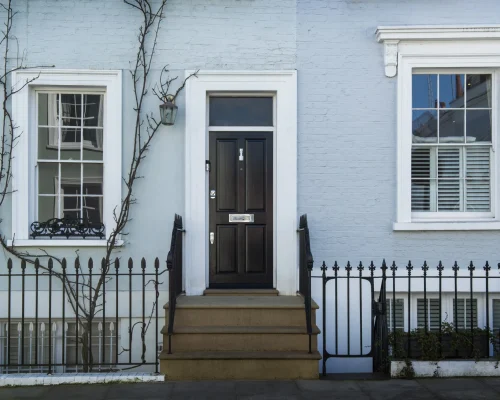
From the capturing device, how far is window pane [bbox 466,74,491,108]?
859cm

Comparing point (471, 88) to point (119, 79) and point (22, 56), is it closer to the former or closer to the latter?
point (119, 79)

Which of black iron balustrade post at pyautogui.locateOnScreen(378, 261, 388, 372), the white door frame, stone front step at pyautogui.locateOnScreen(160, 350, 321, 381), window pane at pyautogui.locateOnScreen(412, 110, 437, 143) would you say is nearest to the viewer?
stone front step at pyautogui.locateOnScreen(160, 350, 321, 381)

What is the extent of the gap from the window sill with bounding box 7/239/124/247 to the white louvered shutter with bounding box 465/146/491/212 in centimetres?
469

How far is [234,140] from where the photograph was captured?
859 centimetres

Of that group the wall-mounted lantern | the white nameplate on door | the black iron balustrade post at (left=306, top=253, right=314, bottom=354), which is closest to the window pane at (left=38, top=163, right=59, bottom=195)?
the wall-mounted lantern

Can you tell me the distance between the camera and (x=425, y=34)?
8.23 m

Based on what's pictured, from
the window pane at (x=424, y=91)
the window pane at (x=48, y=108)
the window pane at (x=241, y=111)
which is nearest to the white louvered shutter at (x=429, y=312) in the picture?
the window pane at (x=424, y=91)

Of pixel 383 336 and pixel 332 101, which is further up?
pixel 332 101

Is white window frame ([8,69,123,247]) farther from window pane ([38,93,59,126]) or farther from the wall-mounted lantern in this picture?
the wall-mounted lantern

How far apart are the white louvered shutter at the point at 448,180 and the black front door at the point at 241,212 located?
2285mm

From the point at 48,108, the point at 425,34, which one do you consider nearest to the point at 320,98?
the point at 425,34

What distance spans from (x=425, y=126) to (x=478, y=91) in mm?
873

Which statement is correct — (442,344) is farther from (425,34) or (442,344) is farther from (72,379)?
(72,379)

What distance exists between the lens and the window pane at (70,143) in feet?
27.8
